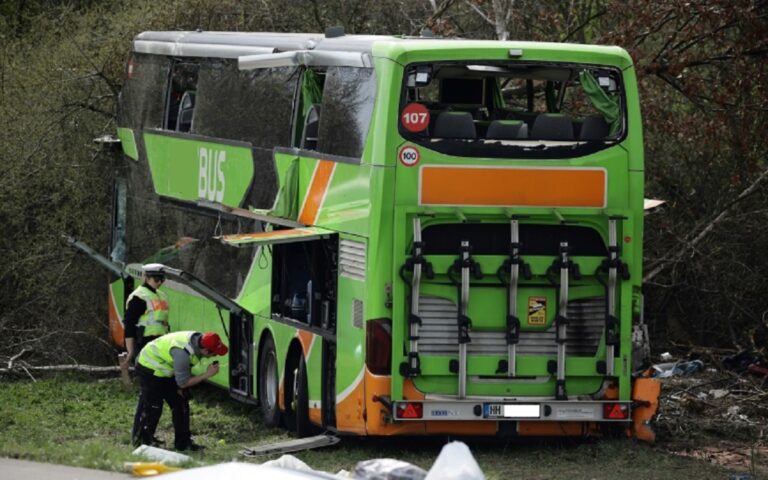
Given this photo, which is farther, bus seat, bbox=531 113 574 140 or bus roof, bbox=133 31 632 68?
bus seat, bbox=531 113 574 140

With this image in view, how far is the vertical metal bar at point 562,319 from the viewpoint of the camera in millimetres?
13320

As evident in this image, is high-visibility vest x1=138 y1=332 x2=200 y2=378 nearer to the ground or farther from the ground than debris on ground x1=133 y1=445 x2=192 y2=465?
farther from the ground

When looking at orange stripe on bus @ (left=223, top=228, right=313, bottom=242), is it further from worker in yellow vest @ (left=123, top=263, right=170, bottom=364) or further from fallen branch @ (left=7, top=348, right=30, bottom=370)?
fallen branch @ (left=7, top=348, right=30, bottom=370)

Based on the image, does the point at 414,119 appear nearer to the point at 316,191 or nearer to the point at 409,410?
the point at 316,191

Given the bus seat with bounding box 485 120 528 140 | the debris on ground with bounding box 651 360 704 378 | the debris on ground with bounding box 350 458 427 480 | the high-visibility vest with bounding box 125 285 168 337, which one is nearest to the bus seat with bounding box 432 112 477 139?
the bus seat with bounding box 485 120 528 140

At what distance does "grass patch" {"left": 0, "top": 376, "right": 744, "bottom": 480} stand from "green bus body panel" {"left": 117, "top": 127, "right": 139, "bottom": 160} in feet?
10.8

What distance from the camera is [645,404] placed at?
44.6ft

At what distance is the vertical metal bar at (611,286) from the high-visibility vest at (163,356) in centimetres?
358

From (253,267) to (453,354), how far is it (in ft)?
12.6

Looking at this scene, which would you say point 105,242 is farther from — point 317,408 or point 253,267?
point 317,408

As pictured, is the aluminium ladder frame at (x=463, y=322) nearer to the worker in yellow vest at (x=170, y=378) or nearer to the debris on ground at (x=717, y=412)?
the debris on ground at (x=717, y=412)

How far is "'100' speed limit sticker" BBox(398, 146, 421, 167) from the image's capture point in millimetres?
13219

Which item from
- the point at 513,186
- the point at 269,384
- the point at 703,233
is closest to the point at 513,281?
the point at 513,186

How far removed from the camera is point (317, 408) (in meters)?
14.7
